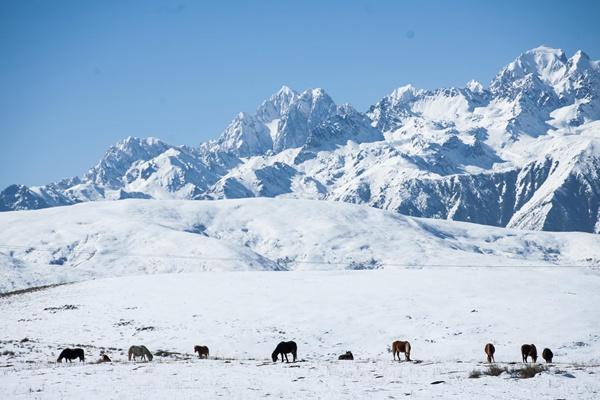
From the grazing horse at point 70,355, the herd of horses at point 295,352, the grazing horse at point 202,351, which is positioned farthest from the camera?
the grazing horse at point 202,351

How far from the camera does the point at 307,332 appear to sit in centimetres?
5150

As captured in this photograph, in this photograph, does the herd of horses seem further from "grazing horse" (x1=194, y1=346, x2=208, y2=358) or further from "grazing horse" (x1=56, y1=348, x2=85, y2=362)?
"grazing horse" (x1=194, y1=346, x2=208, y2=358)

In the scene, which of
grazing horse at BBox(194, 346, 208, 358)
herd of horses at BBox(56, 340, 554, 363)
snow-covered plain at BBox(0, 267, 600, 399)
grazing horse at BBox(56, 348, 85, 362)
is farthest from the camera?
grazing horse at BBox(194, 346, 208, 358)

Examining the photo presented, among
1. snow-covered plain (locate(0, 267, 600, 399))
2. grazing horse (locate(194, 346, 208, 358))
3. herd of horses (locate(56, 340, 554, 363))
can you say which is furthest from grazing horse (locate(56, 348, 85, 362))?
grazing horse (locate(194, 346, 208, 358))

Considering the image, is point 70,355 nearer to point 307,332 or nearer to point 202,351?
point 202,351

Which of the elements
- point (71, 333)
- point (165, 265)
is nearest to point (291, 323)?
point (71, 333)

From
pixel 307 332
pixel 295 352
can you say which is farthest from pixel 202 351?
pixel 307 332

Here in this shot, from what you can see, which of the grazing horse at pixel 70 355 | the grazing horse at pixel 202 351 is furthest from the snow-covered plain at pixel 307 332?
the grazing horse at pixel 70 355

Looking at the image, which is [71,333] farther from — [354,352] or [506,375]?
[506,375]

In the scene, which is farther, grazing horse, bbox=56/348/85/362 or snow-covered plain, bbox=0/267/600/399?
grazing horse, bbox=56/348/85/362

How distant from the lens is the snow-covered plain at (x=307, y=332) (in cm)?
2627

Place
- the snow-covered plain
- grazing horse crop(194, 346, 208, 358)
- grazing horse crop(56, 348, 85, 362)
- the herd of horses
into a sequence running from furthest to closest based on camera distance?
grazing horse crop(194, 346, 208, 358) → grazing horse crop(56, 348, 85, 362) → the herd of horses → the snow-covered plain

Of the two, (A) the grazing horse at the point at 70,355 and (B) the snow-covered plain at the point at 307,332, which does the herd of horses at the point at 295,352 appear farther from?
(B) the snow-covered plain at the point at 307,332

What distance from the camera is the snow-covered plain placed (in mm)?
26266
